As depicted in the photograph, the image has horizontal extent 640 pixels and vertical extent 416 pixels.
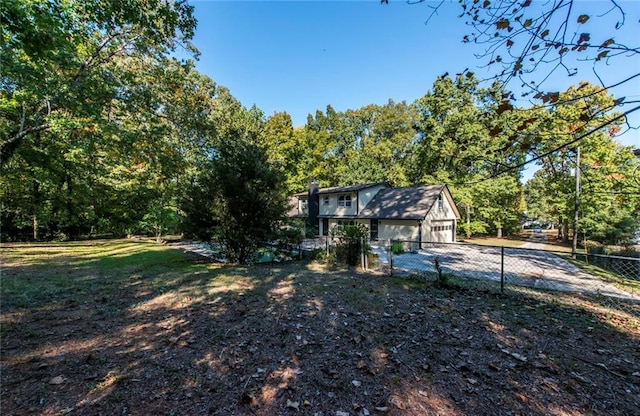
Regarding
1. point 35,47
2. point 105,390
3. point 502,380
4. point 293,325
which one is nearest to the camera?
point 105,390

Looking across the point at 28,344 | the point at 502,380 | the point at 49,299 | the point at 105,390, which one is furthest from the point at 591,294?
the point at 49,299

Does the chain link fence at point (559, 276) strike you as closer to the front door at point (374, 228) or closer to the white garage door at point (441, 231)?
the white garage door at point (441, 231)

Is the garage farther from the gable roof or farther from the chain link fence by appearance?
the chain link fence

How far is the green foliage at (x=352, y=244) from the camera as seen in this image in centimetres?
962

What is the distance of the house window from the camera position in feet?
73.5

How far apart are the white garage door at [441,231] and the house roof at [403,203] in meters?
1.76

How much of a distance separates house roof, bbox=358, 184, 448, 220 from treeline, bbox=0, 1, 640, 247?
3.87 metres

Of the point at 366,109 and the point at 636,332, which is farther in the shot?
the point at 366,109

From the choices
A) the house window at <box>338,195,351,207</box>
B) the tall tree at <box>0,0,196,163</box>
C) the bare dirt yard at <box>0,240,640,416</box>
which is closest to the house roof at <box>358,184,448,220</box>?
the house window at <box>338,195,351,207</box>

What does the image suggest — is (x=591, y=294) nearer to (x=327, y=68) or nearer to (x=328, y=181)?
(x=327, y=68)

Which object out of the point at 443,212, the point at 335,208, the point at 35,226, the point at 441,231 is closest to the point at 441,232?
the point at 441,231

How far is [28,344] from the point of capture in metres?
3.22

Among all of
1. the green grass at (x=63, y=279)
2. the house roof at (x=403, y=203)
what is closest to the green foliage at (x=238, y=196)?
the green grass at (x=63, y=279)

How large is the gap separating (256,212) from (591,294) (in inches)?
391
